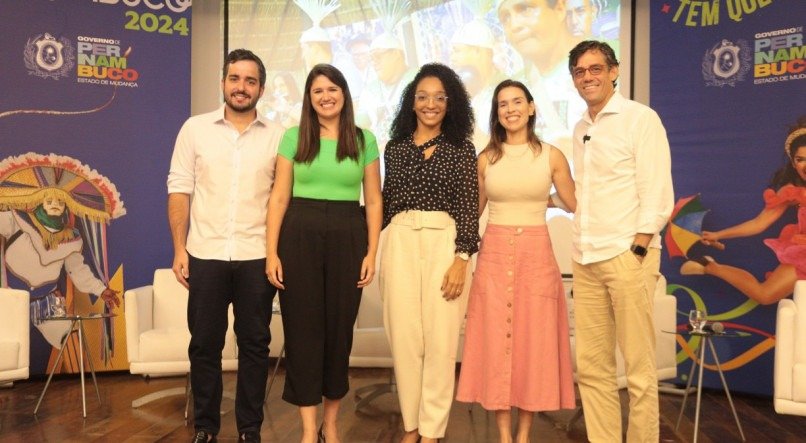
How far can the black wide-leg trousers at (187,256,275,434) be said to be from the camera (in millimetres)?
3115

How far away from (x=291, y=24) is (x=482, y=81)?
1711 mm

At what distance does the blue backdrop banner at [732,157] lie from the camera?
476 centimetres

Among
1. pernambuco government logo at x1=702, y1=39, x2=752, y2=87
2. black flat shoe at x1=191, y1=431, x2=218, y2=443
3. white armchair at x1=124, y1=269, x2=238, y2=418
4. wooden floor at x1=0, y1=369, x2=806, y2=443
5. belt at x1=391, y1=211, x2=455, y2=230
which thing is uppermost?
pernambuco government logo at x1=702, y1=39, x2=752, y2=87

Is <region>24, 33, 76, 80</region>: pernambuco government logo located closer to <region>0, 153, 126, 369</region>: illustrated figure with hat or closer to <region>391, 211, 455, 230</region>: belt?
<region>0, 153, 126, 369</region>: illustrated figure with hat

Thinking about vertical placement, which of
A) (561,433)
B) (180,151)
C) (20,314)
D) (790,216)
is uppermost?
(180,151)

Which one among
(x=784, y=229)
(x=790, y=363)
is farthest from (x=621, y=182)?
(x=784, y=229)

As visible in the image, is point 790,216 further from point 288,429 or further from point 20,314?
point 20,314

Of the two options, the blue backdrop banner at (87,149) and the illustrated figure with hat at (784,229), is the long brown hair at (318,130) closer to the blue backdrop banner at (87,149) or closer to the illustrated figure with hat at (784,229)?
the blue backdrop banner at (87,149)

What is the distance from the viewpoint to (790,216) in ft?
15.4

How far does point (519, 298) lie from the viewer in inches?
121

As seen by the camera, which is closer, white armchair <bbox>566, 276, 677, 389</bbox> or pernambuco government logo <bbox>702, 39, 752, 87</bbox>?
white armchair <bbox>566, 276, 677, 389</bbox>

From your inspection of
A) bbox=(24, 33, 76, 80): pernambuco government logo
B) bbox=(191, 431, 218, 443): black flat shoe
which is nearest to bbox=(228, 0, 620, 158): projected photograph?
bbox=(24, 33, 76, 80): pernambuco government logo

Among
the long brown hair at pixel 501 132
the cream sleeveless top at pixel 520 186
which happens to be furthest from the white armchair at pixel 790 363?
the long brown hair at pixel 501 132

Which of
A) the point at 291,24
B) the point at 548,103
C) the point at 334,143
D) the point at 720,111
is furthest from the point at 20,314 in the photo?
the point at 720,111
